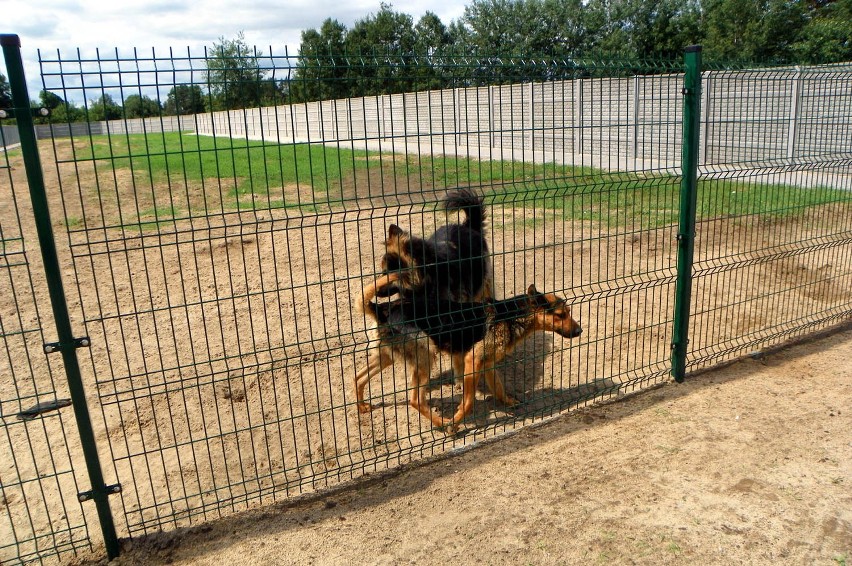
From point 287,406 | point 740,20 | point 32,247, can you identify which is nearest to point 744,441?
point 287,406

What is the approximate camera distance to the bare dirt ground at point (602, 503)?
11.2 feet

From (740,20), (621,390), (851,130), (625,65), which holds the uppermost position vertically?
(740,20)

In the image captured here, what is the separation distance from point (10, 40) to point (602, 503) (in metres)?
3.93

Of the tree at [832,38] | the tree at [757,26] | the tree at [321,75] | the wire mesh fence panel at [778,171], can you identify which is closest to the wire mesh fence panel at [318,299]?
the tree at [321,75]

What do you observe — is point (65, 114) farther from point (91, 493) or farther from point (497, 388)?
point (497, 388)

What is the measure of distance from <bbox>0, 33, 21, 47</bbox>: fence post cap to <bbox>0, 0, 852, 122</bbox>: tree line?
0.17 metres

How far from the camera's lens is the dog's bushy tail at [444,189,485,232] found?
18.0 ft

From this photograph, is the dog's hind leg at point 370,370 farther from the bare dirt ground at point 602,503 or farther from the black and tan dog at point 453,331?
the bare dirt ground at point 602,503

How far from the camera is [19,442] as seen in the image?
15.7 ft

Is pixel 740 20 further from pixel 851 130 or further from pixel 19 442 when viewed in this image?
pixel 19 442

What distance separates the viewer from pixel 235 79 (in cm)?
337

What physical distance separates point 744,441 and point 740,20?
39.8 metres

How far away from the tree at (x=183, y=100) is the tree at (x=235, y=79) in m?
0.08

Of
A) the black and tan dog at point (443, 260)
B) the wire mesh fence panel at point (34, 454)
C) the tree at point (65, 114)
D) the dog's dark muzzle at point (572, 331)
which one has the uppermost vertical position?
the tree at point (65, 114)
